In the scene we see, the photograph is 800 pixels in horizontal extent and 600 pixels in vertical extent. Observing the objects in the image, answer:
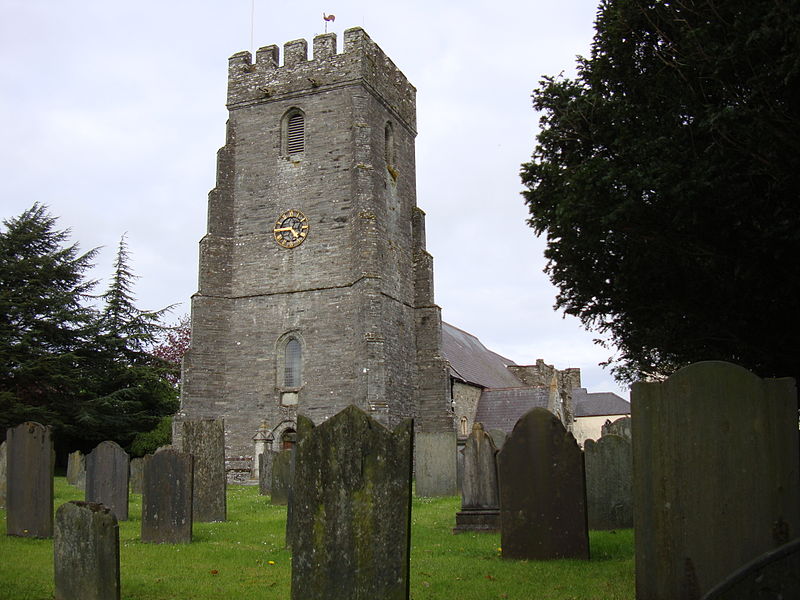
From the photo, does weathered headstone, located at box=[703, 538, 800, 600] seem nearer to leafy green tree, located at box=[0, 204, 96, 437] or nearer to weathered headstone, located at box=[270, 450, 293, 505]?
weathered headstone, located at box=[270, 450, 293, 505]

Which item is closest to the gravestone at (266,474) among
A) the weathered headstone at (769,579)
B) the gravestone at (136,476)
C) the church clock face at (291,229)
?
the gravestone at (136,476)

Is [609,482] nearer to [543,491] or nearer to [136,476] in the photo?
[543,491]

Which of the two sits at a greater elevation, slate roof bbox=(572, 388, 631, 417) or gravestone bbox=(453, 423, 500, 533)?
slate roof bbox=(572, 388, 631, 417)

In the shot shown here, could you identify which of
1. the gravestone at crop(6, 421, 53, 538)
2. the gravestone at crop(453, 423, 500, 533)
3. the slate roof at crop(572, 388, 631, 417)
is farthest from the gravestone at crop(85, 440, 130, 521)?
the slate roof at crop(572, 388, 631, 417)

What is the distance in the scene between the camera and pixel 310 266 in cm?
2638

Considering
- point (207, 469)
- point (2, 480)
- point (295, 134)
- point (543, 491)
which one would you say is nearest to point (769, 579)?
point (543, 491)

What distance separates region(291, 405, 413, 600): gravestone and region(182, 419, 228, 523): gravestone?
728 centimetres

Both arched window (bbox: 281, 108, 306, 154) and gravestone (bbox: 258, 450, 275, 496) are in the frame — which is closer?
gravestone (bbox: 258, 450, 275, 496)

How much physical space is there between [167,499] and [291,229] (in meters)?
17.7

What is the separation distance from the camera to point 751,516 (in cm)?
522

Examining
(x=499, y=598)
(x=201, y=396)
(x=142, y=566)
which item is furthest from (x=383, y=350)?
(x=499, y=598)

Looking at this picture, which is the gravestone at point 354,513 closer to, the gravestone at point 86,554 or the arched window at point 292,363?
the gravestone at point 86,554

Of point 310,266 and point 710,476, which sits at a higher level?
point 310,266

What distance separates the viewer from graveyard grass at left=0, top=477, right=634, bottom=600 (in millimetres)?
6578
